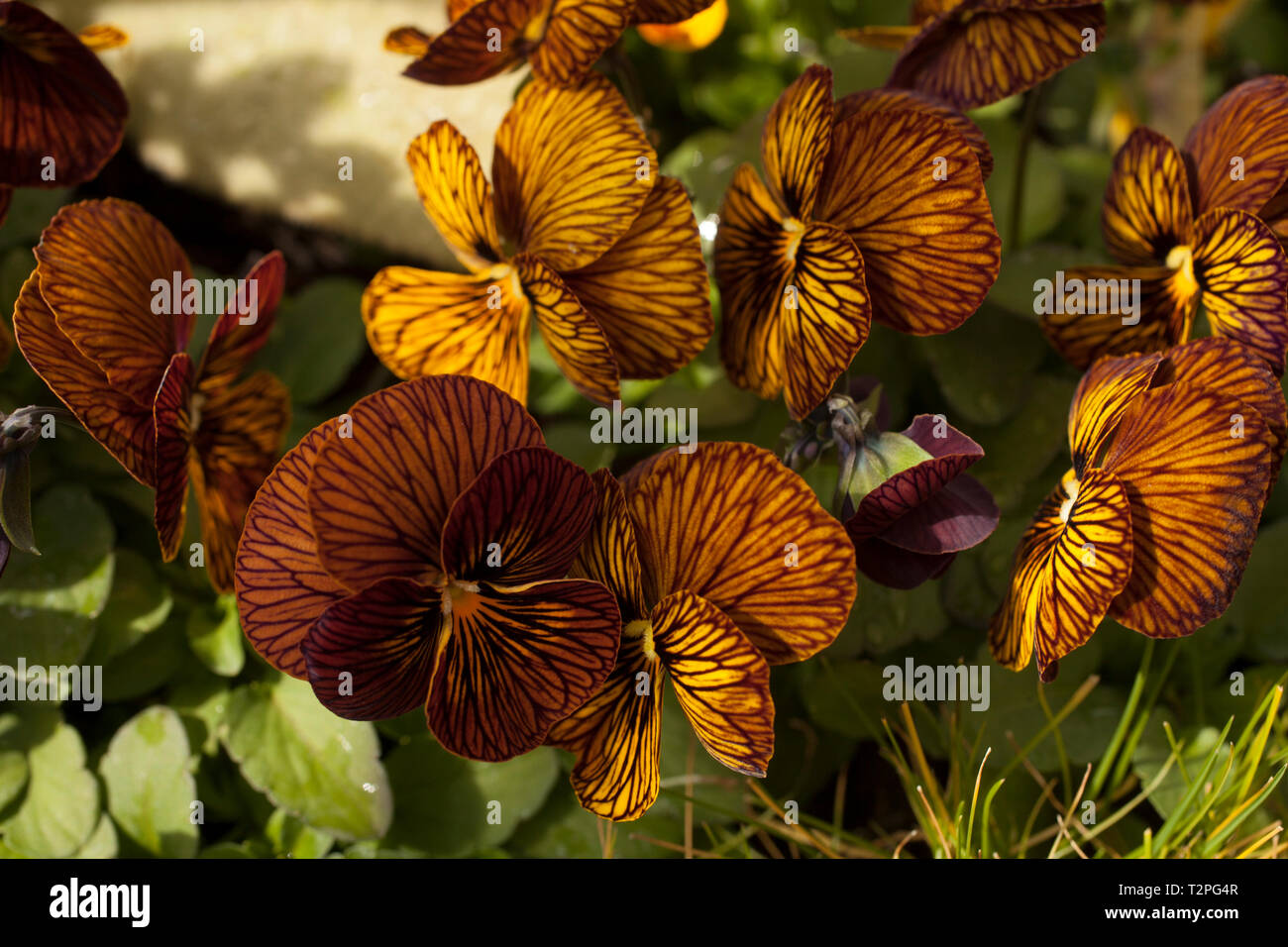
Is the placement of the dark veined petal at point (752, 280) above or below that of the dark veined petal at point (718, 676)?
above

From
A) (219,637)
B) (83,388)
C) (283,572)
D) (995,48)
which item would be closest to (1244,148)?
(995,48)

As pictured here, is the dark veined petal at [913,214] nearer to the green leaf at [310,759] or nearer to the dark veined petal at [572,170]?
the dark veined petal at [572,170]

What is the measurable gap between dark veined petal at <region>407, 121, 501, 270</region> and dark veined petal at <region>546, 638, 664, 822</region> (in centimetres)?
29

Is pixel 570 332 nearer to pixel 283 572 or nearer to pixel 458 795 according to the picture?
pixel 283 572

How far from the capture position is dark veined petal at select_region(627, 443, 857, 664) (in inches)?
22.0

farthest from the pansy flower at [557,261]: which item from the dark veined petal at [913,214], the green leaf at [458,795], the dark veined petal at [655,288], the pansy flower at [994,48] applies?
the green leaf at [458,795]

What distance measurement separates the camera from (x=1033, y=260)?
0.92m

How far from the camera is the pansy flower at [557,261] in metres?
0.65

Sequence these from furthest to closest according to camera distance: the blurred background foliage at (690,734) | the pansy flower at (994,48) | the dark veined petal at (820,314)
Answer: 1. the blurred background foliage at (690,734)
2. the pansy flower at (994,48)
3. the dark veined petal at (820,314)

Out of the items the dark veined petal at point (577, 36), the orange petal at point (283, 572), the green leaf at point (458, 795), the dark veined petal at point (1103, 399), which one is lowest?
the green leaf at point (458, 795)

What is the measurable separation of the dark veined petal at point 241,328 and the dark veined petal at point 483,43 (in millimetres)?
174

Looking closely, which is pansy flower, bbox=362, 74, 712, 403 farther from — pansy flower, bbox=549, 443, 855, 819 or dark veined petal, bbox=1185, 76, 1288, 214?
dark veined petal, bbox=1185, 76, 1288, 214

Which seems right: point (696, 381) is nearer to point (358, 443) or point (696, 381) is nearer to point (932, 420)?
point (932, 420)
